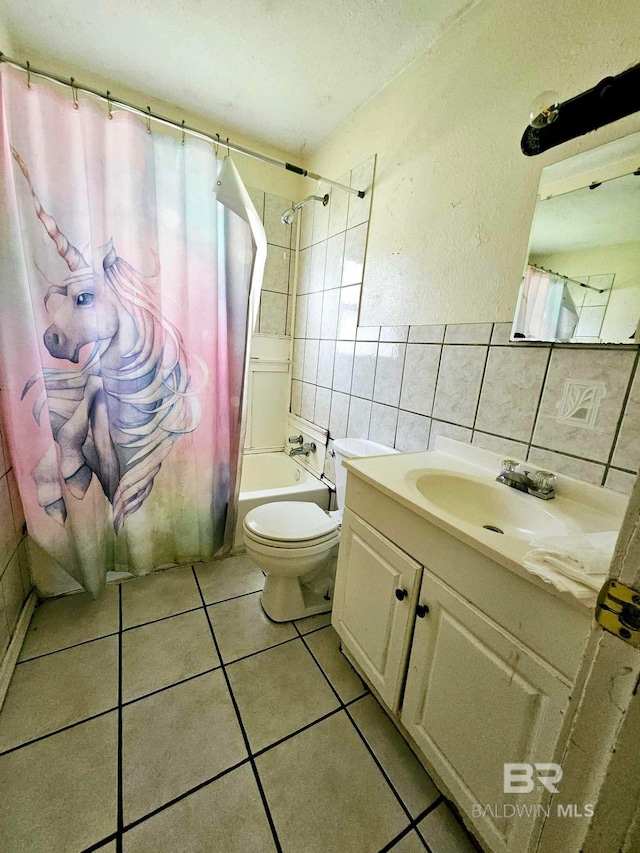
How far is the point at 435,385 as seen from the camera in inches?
49.1

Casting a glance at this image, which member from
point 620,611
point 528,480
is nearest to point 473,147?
point 528,480

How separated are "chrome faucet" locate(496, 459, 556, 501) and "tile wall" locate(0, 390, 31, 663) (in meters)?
1.66

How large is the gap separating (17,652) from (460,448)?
5.69ft

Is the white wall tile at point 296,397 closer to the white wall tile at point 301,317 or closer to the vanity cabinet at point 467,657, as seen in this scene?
the white wall tile at point 301,317

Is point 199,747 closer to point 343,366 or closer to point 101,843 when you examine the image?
point 101,843

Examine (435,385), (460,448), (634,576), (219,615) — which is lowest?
(219,615)

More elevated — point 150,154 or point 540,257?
point 150,154

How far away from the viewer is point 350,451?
145 cm

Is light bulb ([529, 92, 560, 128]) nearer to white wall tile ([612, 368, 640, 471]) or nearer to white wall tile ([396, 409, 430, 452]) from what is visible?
white wall tile ([612, 368, 640, 471])

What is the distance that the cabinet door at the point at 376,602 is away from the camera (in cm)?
90

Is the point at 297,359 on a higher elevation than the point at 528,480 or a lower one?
higher

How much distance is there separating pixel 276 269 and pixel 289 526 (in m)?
1.61

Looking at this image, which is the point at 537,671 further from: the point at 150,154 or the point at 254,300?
the point at 150,154

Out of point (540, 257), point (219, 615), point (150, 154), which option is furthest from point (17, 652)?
point (540, 257)
